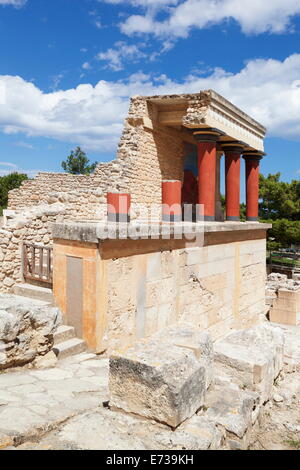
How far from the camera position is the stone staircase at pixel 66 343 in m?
5.34

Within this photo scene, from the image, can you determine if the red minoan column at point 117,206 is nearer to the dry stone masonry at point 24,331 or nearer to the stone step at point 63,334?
the stone step at point 63,334

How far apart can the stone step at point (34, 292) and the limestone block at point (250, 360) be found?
2869 mm

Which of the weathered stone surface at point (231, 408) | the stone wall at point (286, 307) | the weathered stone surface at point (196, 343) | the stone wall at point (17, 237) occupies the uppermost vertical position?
the stone wall at point (17, 237)

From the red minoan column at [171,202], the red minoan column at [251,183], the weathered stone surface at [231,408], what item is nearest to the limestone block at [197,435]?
the weathered stone surface at [231,408]

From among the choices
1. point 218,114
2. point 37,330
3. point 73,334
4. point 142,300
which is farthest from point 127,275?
point 218,114

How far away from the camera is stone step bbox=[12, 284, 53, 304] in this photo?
6.85 m

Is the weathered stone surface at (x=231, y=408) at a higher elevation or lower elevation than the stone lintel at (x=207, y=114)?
lower

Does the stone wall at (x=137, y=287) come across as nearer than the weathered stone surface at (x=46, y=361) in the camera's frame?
No

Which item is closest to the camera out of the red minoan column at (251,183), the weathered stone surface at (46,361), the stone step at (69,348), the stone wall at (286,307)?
the weathered stone surface at (46,361)

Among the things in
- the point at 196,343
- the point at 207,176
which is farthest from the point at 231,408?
the point at 207,176
